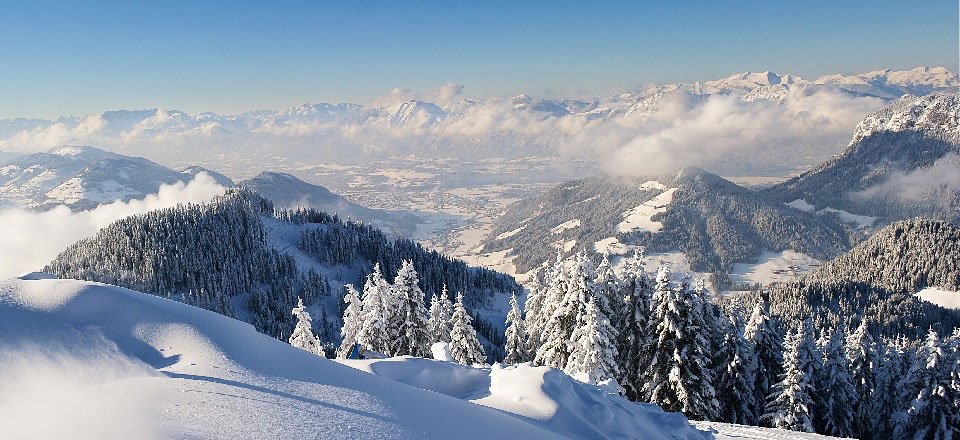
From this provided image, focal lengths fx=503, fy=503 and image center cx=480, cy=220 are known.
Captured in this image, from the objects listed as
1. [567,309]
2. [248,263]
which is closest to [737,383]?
[567,309]

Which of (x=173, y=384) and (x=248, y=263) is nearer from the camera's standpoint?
(x=173, y=384)

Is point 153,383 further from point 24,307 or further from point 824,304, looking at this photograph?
point 824,304

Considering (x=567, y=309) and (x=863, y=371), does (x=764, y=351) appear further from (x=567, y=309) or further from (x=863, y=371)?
(x=567, y=309)

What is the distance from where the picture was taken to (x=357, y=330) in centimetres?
4888

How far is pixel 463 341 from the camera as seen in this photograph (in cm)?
4481

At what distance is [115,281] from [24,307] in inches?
5900

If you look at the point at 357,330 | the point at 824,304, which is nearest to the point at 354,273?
the point at 357,330

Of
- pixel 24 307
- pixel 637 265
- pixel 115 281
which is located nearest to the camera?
pixel 24 307

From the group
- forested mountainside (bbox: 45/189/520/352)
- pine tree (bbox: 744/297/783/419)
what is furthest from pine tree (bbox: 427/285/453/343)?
forested mountainside (bbox: 45/189/520/352)

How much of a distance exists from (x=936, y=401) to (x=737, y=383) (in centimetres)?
1455

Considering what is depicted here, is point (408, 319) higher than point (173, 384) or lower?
lower

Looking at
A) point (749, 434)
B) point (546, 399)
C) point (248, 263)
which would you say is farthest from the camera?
point (248, 263)

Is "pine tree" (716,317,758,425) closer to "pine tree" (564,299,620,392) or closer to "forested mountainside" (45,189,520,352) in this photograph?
"pine tree" (564,299,620,392)

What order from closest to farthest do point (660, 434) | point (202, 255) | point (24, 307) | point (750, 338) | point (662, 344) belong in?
point (24, 307), point (660, 434), point (662, 344), point (750, 338), point (202, 255)
